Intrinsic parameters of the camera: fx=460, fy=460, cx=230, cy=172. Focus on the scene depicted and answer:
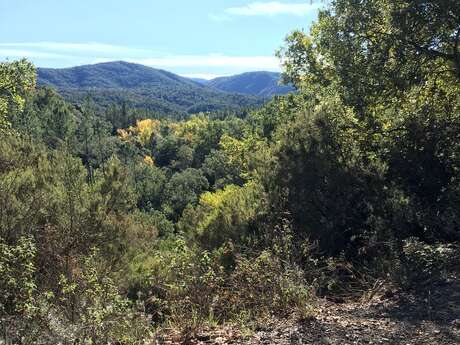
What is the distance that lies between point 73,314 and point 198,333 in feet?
4.42

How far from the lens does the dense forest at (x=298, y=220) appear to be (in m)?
4.96

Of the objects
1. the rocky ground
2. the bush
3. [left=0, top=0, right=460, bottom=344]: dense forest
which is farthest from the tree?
the bush

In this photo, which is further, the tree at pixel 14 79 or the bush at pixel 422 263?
the tree at pixel 14 79

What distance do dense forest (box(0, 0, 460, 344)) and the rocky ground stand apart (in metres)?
0.19

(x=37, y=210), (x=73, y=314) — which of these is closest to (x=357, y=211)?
(x=73, y=314)

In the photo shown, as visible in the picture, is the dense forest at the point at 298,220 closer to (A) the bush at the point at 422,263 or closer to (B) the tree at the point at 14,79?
(A) the bush at the point at 422,263

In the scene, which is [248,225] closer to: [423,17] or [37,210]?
[37,210]

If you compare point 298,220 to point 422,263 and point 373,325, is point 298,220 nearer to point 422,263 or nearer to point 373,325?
point 422,263

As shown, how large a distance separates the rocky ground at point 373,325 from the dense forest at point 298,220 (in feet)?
0.63

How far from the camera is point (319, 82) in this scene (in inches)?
659

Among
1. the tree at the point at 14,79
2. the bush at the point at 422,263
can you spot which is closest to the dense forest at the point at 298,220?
the bush at the point at 422,263

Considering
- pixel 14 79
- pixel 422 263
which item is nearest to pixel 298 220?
pixel 422 263

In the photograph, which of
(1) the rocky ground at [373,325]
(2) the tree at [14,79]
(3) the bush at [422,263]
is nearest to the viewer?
(1) the rocky ground at [373,325]

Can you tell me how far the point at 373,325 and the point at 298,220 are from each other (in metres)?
4.30
